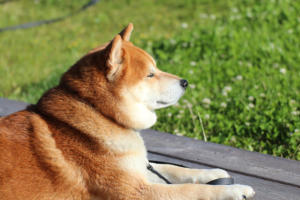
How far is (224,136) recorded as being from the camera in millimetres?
3701

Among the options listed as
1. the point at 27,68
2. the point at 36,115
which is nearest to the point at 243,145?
the point at 36,115

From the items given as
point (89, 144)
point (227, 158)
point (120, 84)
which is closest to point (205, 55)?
point (227, 158)

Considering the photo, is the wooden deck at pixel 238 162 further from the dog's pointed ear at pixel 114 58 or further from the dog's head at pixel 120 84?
the dog's pointed ear at pixel 114 58

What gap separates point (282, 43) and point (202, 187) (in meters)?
3.52

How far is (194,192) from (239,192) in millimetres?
267

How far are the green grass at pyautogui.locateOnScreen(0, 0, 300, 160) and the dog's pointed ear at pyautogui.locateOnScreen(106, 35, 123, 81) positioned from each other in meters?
1.28

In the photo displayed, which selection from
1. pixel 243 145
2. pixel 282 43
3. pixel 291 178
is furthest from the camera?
pixel 282 43

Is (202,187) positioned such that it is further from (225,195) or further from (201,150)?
(201,150)

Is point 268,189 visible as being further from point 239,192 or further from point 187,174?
point 187,174

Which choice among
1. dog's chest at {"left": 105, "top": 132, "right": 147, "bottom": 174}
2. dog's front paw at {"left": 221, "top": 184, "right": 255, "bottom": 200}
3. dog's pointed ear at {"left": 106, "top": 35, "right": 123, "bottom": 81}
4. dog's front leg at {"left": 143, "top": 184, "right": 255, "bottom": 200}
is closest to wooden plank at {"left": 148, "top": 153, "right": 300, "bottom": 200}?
dog's front paw at {"left": 221, "top": 184, "right": 255, "bottom": 200}

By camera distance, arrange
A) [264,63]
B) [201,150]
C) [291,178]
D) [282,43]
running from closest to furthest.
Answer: [291,178] < [201,150] < [264,63] < [282,43]

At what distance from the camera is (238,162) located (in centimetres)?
291

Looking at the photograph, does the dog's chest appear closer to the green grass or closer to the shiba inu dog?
the shiba inu dog

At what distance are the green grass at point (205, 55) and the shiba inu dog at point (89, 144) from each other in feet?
3.76
